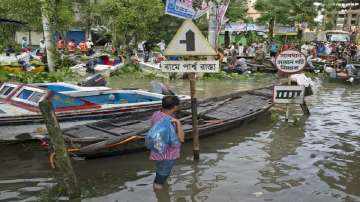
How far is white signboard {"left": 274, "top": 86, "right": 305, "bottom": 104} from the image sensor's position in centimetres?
1150

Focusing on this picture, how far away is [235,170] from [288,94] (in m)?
3.78

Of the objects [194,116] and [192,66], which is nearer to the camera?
[192,66]

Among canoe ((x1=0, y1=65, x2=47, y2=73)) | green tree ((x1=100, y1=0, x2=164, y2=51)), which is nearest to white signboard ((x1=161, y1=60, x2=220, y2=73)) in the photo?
canoe ((x1=0, y1=65, x2=47, y2=73))

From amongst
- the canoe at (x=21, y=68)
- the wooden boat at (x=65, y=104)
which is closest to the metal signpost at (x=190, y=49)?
the wooden boat at (x=65, y=104)

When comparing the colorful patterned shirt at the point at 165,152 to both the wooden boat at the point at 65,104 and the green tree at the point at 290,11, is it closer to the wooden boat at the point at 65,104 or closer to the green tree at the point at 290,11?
the wooden boat at the point at 65,104

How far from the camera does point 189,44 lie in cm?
788

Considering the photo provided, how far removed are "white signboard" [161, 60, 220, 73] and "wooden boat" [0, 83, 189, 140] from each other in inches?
114

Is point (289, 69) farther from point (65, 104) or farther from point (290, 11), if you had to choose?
point (290, 11)

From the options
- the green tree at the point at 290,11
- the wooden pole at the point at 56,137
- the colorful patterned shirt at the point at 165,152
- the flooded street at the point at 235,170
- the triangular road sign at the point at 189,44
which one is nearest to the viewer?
the colorful patterned shirt at the point at 165,152

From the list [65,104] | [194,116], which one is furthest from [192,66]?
[65,104]

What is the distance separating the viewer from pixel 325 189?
24.9ft

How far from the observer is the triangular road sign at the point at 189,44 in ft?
25.7

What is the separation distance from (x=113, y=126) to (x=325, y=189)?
471 cm

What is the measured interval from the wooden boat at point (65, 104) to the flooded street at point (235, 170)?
0.63 m
